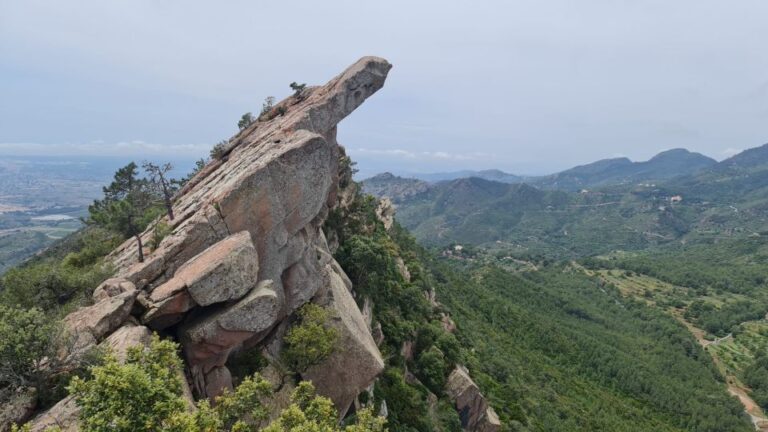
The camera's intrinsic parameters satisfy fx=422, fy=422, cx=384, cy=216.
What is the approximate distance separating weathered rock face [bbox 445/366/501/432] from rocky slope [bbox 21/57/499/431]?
44.0 feet

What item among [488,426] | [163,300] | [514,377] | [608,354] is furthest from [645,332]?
[163,300]

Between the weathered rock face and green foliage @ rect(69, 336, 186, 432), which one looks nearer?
green foliage @ rect(69, 336, 186, 432)

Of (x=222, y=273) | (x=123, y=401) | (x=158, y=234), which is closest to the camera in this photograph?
(x=123, y=401)

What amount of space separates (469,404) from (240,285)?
108 feet

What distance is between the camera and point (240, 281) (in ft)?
87.2

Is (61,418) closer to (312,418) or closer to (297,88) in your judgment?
(312,418)

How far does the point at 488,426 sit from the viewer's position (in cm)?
4962

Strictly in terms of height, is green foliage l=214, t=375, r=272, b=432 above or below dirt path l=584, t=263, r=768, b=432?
above

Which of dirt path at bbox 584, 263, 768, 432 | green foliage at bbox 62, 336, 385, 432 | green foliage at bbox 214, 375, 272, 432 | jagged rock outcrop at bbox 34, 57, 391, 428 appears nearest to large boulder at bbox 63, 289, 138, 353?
jagged rock outcrop at bbox 34, 57, 391, 428

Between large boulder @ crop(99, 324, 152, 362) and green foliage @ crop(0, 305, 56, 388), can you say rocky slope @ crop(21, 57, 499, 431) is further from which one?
green foliage @ crop(0, 305, 56, 388)

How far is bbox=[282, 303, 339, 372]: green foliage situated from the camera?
98.1ft

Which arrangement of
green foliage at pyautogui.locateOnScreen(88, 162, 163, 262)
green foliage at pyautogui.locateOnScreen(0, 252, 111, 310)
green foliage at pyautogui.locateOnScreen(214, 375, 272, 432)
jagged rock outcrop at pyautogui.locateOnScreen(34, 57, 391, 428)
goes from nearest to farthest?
green foliage at pyautogui.locateOnScreen(214, 375, 272, 432) → jagged rock outcrop at pyautogui.locateOnScreen(34, 57, 391, 428) → green foliage at pyautogui.locateOnScreen(0, 252, 111, 310) → green foliage at pyautogui.locateOnScreen(88, 162, 163, 262)

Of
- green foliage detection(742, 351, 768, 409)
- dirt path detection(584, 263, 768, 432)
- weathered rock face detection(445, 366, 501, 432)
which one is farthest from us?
green foliage detection(742, 351, 768, 409)

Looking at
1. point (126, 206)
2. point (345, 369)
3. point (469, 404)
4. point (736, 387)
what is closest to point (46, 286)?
point (126, 206)
